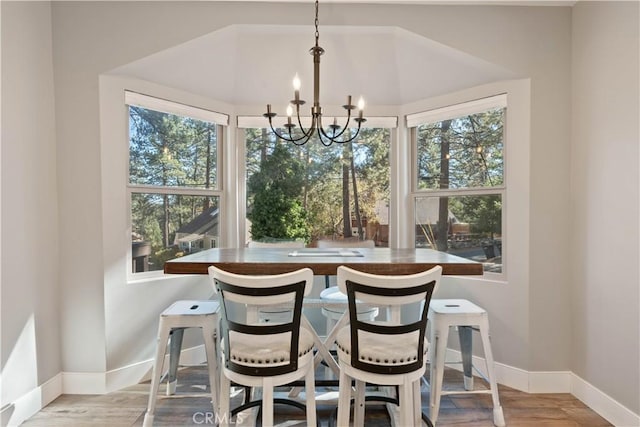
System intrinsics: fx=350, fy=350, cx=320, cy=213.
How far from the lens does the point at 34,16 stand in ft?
7.54

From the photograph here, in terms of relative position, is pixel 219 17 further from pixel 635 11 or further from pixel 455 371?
pixel 455 371

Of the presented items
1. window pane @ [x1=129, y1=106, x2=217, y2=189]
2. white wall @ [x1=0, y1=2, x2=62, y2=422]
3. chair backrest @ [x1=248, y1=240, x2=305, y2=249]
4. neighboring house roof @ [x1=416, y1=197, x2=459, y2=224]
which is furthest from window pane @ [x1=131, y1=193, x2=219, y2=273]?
neighboring house roof @ [x1=416, y1=197, x2=459, y2=224]

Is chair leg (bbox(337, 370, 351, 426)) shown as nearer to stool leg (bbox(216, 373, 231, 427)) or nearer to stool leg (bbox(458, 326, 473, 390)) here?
stool leg (bbox(216, 373, 231, 427))

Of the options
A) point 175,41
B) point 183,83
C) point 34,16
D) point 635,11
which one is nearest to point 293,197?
point 183,83

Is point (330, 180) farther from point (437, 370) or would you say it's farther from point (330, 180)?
point (437, 370)

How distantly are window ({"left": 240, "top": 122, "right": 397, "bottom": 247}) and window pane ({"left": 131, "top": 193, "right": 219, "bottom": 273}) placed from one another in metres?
0.37

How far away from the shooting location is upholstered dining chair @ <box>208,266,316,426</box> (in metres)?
1.50

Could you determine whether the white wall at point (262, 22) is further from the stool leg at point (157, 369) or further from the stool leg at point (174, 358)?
the stool leg at point (157, 369)

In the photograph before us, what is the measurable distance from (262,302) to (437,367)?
3.73 ft

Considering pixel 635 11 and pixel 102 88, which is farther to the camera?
pixel 102 88

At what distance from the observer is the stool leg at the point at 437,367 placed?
1974mm

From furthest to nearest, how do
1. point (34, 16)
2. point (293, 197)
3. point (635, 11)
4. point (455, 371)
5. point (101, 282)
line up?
point (293, 197)
point (455, 371)
point (101, 282)
point (34, 16)
point (635, 11)

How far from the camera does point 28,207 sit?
2.21 metres

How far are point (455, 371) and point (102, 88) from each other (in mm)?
3376
